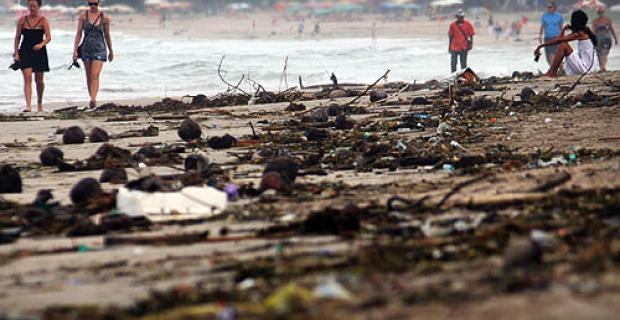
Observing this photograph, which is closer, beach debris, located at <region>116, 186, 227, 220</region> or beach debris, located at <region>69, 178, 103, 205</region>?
beach debris, located at <region>116, 186, 227, 220</region>

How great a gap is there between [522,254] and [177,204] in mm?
2386

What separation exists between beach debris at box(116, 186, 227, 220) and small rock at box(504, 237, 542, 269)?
7.10 feet

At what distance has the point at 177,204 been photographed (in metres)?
5.81

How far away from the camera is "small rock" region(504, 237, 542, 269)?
3.85m

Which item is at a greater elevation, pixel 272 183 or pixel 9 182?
pixel 272 183

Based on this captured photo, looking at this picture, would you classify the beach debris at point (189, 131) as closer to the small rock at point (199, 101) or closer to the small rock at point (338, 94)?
the small rock at point (199, 101)

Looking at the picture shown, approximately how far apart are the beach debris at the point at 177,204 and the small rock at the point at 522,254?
2.16 meters

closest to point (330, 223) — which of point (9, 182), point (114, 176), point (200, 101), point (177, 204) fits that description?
point (177, 204)

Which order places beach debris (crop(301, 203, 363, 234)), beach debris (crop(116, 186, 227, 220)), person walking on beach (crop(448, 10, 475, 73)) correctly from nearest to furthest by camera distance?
beach debris (crop(301, 203, 363, 234)) → beach debris (crop(116, 186, 227, 220)) → person walking on beach (crop(448, 10, 475, 73))

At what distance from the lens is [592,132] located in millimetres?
9180

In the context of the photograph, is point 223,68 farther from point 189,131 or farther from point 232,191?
point 232,191

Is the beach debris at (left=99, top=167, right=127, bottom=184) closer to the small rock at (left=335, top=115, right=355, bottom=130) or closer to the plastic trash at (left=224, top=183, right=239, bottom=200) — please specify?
the plastic trash at (left=224, top=183, right=239, bottom=200)

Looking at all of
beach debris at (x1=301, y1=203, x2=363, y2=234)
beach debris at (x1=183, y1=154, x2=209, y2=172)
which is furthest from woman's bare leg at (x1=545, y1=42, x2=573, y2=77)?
beach debris at (x1=301, y1=203, x2=363, y2=234)

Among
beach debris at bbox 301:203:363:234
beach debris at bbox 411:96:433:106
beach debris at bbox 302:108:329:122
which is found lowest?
beach debris at bbox 411:96:433:106
